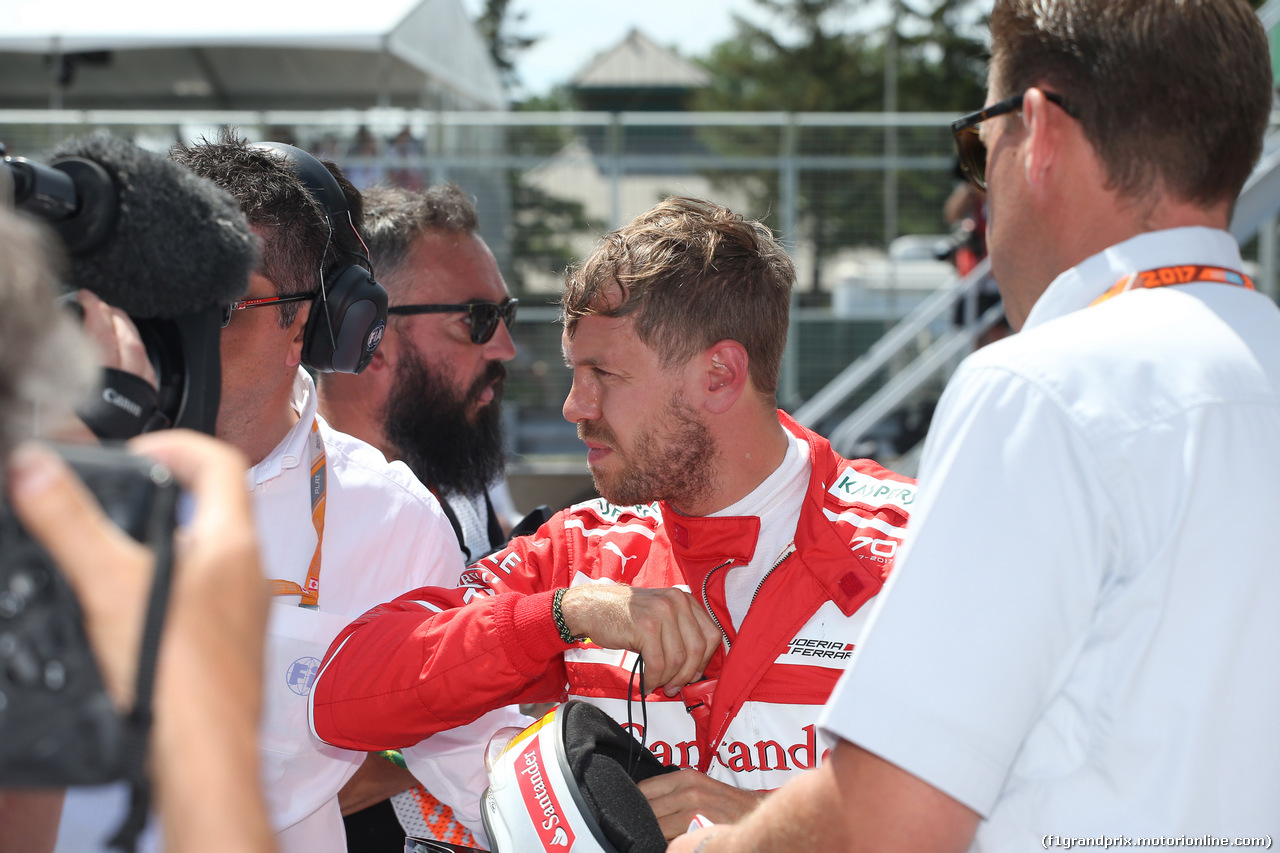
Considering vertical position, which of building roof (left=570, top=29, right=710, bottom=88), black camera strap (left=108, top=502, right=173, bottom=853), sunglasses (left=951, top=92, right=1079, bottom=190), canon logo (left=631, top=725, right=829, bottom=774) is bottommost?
canon logo (left=631, top=725, right=829, bottom=774)

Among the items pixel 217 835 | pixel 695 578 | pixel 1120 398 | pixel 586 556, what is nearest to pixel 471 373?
pixel 586 556

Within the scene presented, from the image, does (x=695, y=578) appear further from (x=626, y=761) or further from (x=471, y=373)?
(x=471, y=373)

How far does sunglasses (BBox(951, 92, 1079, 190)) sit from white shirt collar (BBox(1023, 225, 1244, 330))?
24cm

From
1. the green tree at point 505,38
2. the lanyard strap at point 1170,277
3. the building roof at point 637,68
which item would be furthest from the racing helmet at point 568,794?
the green tree at point 505,38

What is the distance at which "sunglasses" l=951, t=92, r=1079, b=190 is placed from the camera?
1.37 meters

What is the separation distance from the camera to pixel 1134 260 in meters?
1.27

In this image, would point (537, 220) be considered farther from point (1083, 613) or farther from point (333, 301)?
point (1083, 613)

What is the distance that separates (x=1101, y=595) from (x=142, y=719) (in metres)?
0.99

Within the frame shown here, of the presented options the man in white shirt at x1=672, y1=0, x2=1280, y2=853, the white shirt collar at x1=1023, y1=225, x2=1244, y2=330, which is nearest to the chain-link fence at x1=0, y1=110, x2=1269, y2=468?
the white shirt collar at x1=1023, y1=225, x2=1244, y2=330

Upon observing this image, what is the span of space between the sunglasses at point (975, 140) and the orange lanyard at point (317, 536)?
4.72 ft

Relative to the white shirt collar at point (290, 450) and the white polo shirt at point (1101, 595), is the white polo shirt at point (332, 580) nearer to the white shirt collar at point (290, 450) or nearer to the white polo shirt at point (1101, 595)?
the white shirt collar at point (290, 450)

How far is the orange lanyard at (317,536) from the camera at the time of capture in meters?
2.06

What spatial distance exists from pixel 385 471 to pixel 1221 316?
1.76 metres

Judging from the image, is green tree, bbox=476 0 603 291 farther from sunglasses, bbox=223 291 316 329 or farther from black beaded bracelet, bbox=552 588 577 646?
black beaded bracelet, bbox=552 588 577 646
